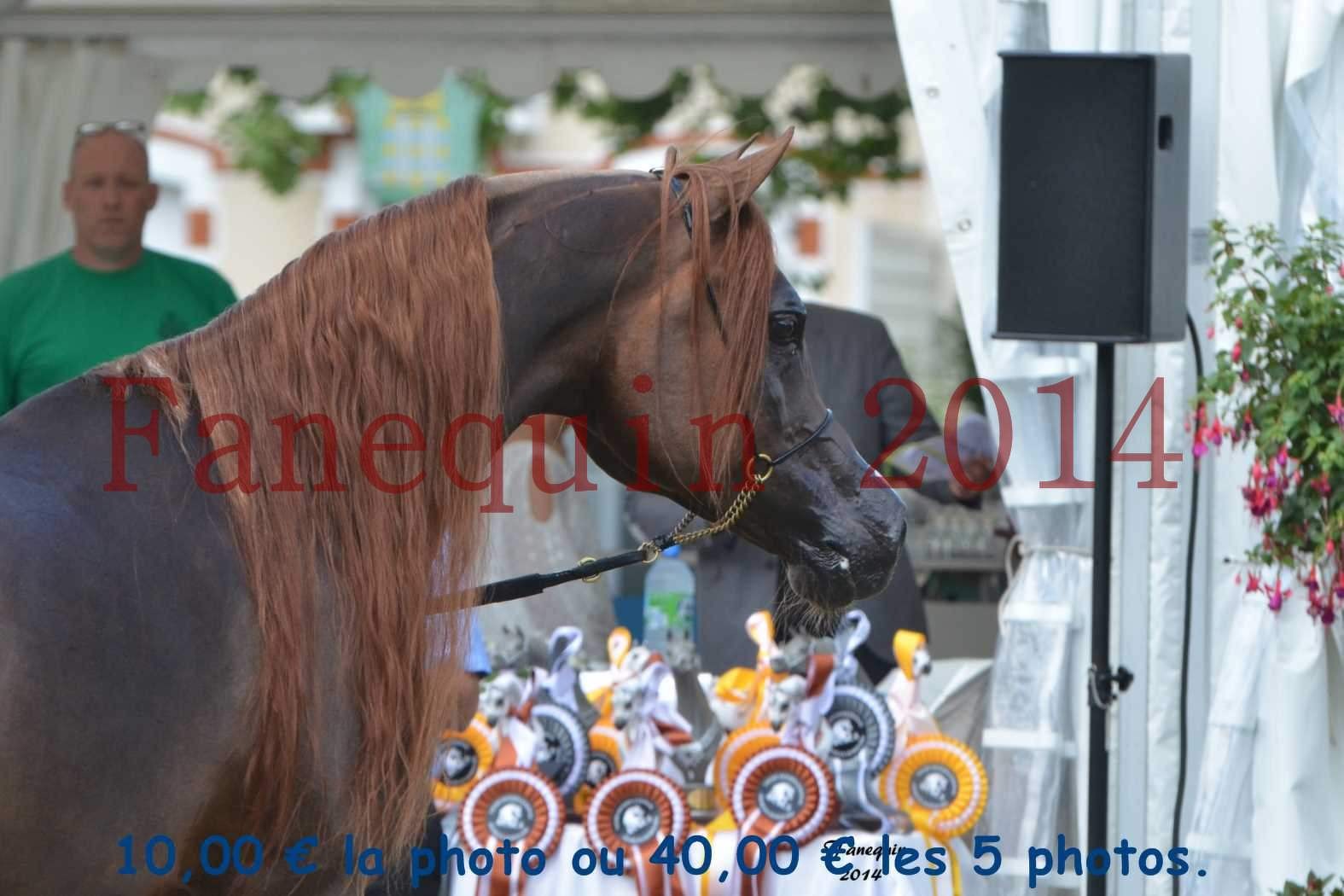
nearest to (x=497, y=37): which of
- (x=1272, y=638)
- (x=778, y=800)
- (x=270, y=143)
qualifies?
(x=778, y=800)

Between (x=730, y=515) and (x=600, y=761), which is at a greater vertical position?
(x=730, y=515)

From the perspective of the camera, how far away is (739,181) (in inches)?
80.2

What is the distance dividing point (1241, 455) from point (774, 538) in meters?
1.57

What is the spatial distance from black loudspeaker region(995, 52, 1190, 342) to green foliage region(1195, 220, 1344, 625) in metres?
0.14

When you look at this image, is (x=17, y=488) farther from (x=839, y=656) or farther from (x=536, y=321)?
(x=839, y=656)

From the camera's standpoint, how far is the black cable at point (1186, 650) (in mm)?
3352

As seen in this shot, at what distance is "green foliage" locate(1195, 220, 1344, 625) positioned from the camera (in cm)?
285

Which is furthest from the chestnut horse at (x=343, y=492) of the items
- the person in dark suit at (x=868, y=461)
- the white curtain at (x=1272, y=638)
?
the person in dark suit at (x=868, y=461)

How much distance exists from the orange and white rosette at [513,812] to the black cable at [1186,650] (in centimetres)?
133

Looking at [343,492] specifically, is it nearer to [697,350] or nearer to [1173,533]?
[697,350]

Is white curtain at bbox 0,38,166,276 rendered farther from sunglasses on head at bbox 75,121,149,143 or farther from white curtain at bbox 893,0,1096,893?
white curtain at bbox 893,0,1096,893

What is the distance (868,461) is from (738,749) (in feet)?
3.41

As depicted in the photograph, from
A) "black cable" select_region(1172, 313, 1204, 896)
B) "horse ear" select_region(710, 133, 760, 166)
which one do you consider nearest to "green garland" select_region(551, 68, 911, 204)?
"black cable" select_region(1172, 313, 1204, 896)

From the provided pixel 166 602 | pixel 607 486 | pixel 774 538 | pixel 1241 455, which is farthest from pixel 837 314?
pixel 166 602
